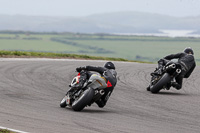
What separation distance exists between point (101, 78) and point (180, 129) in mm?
2477

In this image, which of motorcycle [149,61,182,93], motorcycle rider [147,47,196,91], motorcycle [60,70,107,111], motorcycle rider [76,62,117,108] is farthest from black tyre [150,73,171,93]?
motorcycle [60,70,107,111]

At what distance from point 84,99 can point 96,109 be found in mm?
1060

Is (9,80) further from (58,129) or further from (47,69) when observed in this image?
(58,129)

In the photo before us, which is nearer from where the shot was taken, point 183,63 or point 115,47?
point 183,63

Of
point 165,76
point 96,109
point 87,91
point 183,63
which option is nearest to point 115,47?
point 183,63

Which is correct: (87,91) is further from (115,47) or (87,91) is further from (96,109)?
(115,47)

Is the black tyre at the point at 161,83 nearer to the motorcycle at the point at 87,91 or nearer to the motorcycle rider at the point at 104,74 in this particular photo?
the motorcycle rider at the point at 104,74

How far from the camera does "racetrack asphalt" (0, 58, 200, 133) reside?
9.20 m

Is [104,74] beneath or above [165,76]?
above

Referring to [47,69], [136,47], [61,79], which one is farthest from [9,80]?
[136,47]

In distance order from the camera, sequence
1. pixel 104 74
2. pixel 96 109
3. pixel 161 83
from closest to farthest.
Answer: pixel 104 74, pixel 96 109, pixel 161 83

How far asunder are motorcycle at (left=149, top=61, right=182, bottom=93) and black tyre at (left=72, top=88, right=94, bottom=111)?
5.33m

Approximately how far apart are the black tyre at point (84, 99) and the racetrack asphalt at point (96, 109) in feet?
0.52

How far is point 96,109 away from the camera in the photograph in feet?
39.1
